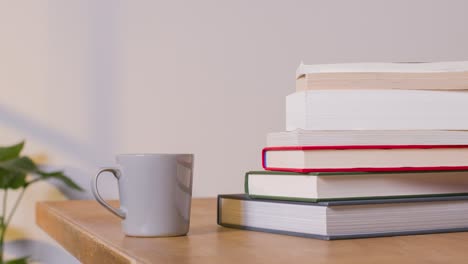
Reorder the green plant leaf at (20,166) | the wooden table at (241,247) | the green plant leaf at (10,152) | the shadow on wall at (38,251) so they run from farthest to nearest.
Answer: the shadow on wall at (38,251)
the green plant leaf at (10,152)
the wooden table at (241,247)
the green plant leaf at (20,166)

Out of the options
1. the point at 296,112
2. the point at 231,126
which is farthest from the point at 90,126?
the point at 296,112

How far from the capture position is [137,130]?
1189mm

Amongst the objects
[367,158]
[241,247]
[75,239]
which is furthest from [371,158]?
[75,239]

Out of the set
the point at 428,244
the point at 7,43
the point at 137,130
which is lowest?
the point at 428,244

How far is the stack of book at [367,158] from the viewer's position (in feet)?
2.15

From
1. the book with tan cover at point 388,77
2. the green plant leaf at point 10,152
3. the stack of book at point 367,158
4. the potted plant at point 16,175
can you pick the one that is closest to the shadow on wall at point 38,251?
the potted plant at point 16,175

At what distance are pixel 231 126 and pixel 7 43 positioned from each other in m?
0.44

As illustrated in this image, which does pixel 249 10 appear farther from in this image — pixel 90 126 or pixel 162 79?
pixel 90 126

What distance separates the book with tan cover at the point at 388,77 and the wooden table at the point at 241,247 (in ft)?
0.56

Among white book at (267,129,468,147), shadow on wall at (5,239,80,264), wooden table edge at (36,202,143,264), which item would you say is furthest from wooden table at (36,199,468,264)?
shadow on wall at (5,239,80,264)

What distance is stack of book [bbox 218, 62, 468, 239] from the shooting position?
655 mm

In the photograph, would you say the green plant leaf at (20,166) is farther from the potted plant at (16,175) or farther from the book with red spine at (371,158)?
the book with red spine at (371,158)

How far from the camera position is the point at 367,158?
2.23 feet

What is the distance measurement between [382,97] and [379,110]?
0.05 ft
